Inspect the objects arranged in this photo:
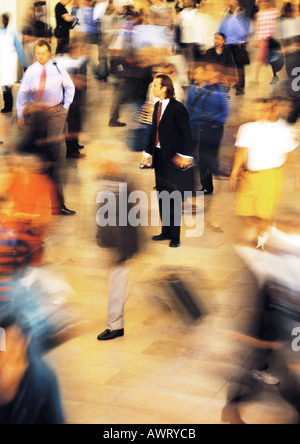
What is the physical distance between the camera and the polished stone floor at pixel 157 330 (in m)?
4.94

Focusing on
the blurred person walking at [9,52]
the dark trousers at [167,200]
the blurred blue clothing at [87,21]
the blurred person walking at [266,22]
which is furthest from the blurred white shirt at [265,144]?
the blurred blue clothing at [87,21]

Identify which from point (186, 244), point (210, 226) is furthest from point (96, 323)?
point (210, 226)

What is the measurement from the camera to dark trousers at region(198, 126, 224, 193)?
29.1 feet

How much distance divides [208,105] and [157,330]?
3304mm

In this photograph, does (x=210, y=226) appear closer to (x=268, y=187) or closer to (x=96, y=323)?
(x=268, y=187)

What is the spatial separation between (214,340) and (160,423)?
3.91ft

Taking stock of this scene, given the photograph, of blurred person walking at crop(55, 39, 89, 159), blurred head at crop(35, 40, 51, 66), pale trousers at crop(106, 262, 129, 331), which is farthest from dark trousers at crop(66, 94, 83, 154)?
pale trousers at crop(106, 262, 129, 331)

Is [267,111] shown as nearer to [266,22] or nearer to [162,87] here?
[162,87]

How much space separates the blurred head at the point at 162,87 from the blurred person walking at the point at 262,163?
107cm

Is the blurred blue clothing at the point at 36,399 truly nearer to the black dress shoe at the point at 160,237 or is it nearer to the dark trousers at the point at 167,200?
the dark trousers at the point at 167,200

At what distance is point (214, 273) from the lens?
7.05m

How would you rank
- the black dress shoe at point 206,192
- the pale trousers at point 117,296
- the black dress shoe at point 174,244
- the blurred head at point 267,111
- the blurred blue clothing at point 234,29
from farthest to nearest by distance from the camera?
the blurred blue clothing at point 234,29 < the black dress shoe at point 206,192 < the black dress shoe at point 174,244 < the blurred head at point 267,111 < the pale trousers at point 117,296

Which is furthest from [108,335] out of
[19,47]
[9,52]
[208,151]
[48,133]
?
[9,52]

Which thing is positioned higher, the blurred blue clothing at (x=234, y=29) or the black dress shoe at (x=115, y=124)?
the blurred blue clothing at (x=234, y=29)
